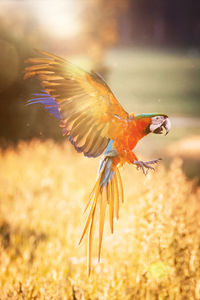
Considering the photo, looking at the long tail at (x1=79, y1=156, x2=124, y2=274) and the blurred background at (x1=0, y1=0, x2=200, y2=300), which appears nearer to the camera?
the long tail at (x1=79, y1=156, x2=124, y2=274)

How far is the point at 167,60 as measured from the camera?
56.5 inches

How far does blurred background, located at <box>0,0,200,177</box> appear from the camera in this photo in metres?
1.41

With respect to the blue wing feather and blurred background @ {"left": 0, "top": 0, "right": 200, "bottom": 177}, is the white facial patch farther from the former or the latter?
the blue wing feather

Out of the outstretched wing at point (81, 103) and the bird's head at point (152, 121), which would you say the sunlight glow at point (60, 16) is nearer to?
the outstretched wing at point (81, 103)

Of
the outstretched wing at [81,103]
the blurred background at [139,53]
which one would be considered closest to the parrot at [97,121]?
the outstretched wing at [81,103]

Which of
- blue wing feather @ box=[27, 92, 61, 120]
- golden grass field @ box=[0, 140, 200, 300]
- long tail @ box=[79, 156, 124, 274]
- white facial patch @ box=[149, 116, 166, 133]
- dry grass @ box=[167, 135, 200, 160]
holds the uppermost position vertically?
blue wing feather @ box=[27, 92, 61, 120]

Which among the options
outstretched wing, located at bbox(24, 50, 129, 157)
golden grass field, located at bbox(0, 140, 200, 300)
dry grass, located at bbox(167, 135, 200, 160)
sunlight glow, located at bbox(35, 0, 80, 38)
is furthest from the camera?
dry grass, located at bbox(167, 135, 200, 160)

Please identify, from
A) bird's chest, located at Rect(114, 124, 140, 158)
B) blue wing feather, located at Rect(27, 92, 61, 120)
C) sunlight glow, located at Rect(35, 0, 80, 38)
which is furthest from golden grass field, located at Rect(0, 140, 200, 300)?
sunlight glow, located at Rect(35, 0, 80, 38)

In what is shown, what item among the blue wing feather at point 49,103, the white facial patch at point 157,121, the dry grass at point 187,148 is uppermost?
the blue wing feather at point 49,103

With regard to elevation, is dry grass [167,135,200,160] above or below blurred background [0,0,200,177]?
below

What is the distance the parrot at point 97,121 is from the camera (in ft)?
3.78

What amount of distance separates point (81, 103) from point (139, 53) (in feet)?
1.57

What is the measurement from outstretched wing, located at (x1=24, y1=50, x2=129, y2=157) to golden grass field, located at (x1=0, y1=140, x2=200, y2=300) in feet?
0.83

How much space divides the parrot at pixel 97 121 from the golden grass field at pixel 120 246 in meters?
0.20
